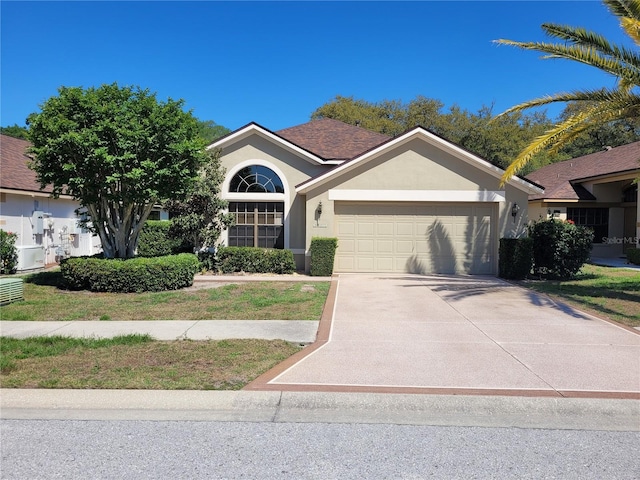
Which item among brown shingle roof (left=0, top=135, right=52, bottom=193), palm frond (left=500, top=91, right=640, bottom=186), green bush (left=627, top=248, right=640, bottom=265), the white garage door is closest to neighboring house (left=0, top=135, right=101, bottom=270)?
brown shingle roof (left=0, top=135, right=52, bottom=193)

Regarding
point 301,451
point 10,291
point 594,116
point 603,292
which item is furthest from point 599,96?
point 10,291

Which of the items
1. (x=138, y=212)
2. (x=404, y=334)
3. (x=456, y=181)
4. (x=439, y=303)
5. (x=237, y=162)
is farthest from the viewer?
(x=237, y=162)

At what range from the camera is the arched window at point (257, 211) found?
17344 millimetres

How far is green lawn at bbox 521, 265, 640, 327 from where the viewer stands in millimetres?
9523

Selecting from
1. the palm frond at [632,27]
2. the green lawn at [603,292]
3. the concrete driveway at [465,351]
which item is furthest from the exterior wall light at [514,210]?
the palm frond at [632,27]

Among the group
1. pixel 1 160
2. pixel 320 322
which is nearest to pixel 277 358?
pixel 320 322

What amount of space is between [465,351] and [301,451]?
353 centimetres

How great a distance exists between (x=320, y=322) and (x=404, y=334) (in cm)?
153

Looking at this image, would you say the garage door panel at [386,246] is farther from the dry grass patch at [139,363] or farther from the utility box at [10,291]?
the utility box at [10,291]

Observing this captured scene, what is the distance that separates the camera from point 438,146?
15.5 metres

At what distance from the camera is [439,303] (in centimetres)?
1049

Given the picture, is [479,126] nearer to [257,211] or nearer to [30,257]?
[257,211]

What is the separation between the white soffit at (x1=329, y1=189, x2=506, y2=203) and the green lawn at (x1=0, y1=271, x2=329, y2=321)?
390 centimetres

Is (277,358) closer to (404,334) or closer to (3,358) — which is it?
(404,334)
